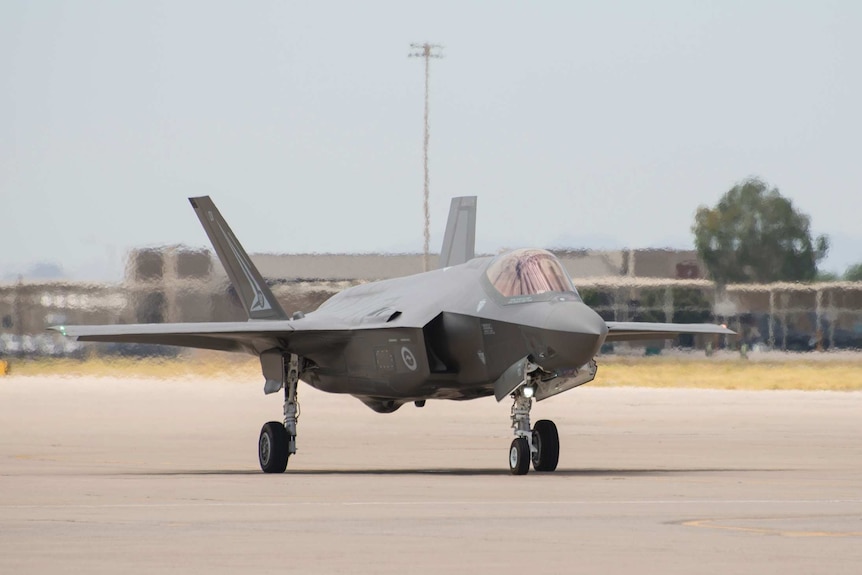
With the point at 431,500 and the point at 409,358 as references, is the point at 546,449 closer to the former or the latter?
the point at 409,358

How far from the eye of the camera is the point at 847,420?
32.3 m

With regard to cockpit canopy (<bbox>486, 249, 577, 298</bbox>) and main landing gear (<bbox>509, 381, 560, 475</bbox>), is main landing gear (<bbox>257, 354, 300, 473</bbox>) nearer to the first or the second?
main landing gear (<bbox>509, 381, 560, 475</bbox>)

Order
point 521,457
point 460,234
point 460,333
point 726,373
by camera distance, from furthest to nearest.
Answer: point 726,373 < point 460,234 < point 460,333 < point 521,457

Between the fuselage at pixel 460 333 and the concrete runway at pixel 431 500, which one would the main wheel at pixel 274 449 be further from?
the fuselage at pixel 460 333

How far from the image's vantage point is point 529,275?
1778 cm

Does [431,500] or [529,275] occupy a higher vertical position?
[529,275]

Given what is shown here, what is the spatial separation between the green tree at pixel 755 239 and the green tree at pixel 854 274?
1.23 metres

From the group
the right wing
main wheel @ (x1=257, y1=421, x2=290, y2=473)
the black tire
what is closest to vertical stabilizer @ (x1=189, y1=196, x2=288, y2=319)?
the right wing

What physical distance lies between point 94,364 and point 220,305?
5.94m

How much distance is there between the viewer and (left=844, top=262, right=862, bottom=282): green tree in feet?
176

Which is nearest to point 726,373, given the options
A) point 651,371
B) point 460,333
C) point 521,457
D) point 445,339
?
point 651,371

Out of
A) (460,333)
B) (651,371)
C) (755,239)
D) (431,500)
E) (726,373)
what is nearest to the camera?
(431,500)

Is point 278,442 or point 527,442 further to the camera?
point 278,442

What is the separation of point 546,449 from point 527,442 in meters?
0.67
